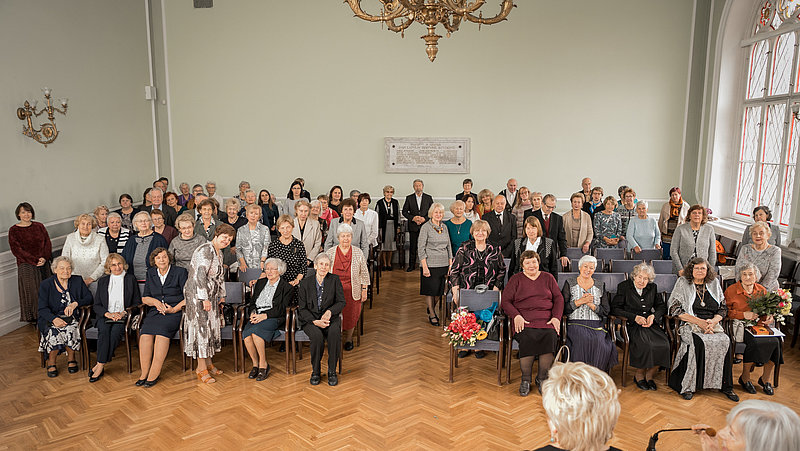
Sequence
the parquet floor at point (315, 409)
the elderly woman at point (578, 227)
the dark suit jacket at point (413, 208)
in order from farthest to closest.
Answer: the dark suit jacket at point (413, 208), the elderly woman at point (578, 227), the parquet floor at point (315, 409)

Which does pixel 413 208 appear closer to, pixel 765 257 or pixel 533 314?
pixel 533 314

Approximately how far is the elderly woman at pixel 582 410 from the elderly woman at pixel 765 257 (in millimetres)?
4953

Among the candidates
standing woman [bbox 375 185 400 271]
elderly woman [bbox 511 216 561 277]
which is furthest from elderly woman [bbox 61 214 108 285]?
elderly woman [bbox 511 216 561 277]

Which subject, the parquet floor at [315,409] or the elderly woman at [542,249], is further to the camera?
the elderly woman at [542,249]

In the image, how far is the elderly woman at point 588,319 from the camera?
5520 millimetres

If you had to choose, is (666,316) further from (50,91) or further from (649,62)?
(50,91)

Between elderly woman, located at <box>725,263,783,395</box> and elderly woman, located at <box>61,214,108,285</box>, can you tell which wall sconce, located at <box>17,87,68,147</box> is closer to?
elderly woman, located at <box>61,214,108,285</box>

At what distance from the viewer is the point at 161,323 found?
19.0ft

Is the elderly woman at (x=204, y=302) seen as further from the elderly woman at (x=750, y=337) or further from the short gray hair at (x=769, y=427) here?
the elderly woman at (x=750, y=337)

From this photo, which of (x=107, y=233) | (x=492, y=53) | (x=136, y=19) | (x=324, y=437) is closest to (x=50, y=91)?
(x=107, y=233)

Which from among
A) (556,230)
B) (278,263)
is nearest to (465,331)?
(278,263)

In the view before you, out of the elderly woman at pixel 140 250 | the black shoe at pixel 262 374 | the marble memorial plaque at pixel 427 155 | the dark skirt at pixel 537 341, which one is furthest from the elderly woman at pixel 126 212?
the dark skirt at pixel 537 341

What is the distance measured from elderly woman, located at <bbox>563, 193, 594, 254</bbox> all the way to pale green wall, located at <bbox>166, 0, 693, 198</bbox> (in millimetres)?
3301

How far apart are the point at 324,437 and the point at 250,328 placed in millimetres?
1651
